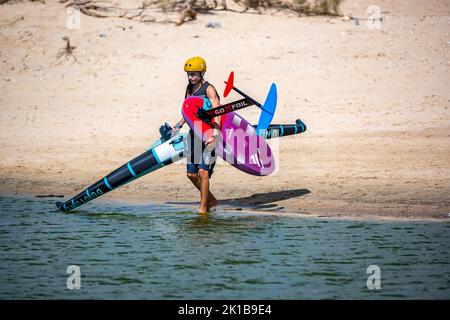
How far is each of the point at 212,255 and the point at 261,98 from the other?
19.0 ft

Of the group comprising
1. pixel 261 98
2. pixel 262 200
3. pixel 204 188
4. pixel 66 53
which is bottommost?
pixel 262 200

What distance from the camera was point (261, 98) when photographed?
15.3 metres

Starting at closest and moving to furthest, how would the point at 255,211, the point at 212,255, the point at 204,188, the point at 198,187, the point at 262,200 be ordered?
1. the point at 212,255
2. the point at 204,188
3. the point at 198,187
4. the point at 255,211
5. the point at 262,200

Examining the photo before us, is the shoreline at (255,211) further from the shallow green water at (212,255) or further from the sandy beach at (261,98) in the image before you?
the shallow green water at (212,255)

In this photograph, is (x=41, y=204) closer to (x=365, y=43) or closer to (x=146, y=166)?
(x=146, y=166)

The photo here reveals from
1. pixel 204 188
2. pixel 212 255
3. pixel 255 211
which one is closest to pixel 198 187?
pixel 204 188

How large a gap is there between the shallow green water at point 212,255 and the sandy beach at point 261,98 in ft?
2.68

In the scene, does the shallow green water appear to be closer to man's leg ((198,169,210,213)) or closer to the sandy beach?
man's leg ((198,169,210,213))

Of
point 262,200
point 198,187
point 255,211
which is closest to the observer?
point 198,187

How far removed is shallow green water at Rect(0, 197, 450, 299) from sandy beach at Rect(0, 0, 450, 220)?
82 cm

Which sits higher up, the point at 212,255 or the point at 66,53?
the point at 66,53

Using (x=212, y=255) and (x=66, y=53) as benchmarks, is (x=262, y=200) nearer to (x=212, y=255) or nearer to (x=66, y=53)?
(x=212, y=255)

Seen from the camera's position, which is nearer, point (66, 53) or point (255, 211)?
point (255, 211)

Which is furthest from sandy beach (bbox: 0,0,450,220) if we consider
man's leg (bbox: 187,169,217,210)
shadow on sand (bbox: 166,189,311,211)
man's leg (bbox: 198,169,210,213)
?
man's leg (bbox: 198,169,210,213)
